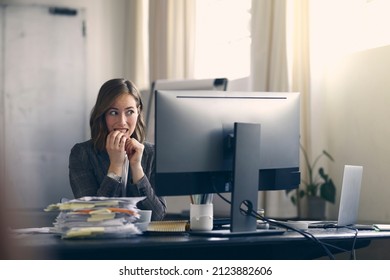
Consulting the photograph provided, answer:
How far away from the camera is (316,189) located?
3219 mm

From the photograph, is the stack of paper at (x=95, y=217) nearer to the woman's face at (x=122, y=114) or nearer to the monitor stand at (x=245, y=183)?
the monitor stand at (x=245, y=183)

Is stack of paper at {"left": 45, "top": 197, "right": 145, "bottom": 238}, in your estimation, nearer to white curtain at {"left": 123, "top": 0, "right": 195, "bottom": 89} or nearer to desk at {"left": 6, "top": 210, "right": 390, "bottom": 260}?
desk at {"left": 6, "top": 210, "right": 390, "bottom": 260}

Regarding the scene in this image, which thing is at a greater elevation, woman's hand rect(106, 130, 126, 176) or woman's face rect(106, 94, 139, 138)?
woman's face rect(106, 94, 139, 138)

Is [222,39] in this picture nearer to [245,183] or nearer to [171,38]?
[171,38]

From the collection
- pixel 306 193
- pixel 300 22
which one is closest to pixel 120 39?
pixel 300 22

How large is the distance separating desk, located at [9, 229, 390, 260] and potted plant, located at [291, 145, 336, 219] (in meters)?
1.43

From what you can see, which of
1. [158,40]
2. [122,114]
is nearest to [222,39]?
[158,40]

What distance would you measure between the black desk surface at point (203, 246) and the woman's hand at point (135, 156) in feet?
1.72

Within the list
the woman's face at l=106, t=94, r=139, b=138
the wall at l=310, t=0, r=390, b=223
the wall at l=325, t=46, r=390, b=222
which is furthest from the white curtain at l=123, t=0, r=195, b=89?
the woman's face at l=106, t=94, r=139, b=138

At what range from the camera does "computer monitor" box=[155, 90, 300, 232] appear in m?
1.61
